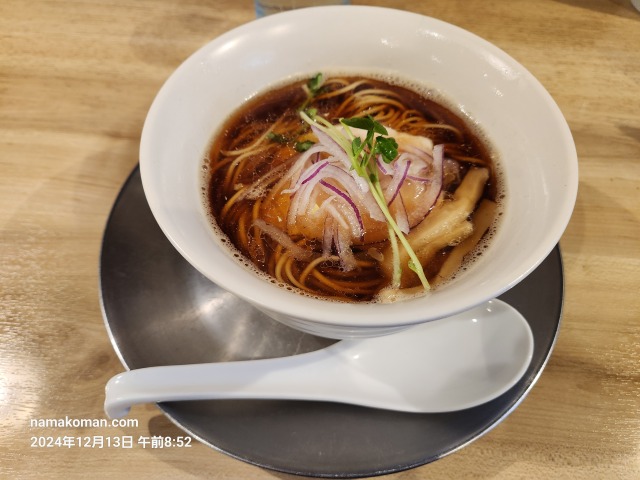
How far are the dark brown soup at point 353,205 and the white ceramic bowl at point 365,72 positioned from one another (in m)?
0.07

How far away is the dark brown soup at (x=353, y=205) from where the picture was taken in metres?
1.11

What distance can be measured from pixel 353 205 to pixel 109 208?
743 millimetres

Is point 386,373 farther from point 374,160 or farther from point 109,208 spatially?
point 109,208

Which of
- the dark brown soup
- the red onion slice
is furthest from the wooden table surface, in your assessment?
the red onion slice

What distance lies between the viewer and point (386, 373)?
3.62 feet

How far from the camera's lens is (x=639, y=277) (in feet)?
4.42

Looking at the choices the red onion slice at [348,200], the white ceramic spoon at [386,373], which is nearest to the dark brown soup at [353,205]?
the red onion slice at [348,200]

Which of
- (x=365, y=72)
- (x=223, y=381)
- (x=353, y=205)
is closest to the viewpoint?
(x=223, y=381)

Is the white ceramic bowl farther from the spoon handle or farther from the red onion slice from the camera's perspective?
the red onion slice

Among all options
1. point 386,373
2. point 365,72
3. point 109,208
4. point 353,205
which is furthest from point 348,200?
point 109,208

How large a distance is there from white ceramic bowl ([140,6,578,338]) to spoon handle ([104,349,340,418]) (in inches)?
4.3

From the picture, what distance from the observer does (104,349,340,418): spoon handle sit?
995 mm

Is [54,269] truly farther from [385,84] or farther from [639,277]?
[639,277]

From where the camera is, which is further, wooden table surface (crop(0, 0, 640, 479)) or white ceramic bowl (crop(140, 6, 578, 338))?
wooden table surface (crop(0, 0, 640, 479))
